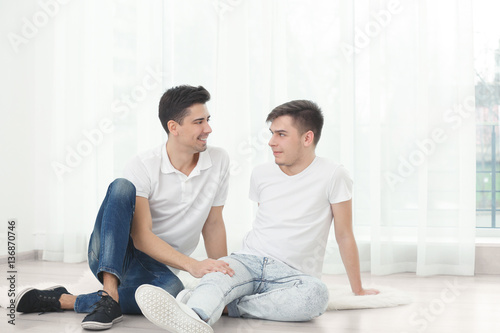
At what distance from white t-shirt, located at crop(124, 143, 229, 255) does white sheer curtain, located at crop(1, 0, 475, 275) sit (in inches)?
35.7

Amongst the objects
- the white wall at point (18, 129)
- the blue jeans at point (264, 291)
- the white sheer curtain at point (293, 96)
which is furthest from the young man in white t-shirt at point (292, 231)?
the white wall at point (18, 129)

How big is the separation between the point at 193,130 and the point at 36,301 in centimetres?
79

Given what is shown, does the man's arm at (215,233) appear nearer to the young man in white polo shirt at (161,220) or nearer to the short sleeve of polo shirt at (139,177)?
the young man in white polo shirt at (161,220)

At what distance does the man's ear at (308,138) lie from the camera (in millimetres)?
1916

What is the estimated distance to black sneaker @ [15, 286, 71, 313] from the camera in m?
1.79

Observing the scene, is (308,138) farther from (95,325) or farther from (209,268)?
(95,325)

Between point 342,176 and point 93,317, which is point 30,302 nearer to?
point 93,317

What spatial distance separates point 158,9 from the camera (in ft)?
10.1

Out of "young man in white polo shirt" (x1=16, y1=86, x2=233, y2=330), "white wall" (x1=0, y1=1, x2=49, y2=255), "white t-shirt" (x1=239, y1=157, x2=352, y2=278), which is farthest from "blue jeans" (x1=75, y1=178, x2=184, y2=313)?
"white wall" (x1=0, y1=1, x2=49, y2=255)

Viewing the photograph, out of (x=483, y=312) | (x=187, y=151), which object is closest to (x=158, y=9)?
(x=187, y=151)

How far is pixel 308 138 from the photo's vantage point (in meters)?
1.92

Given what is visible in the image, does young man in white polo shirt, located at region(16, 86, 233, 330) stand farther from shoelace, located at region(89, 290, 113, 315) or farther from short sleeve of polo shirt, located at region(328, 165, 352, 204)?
short sleeve of polo shirt, located at region(328, 165, 352, 204)

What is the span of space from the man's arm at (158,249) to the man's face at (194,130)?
0.26 metres

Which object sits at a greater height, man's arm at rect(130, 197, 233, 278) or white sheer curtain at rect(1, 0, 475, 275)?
white sheer curtain at rect(1, 0, 475, 275)
